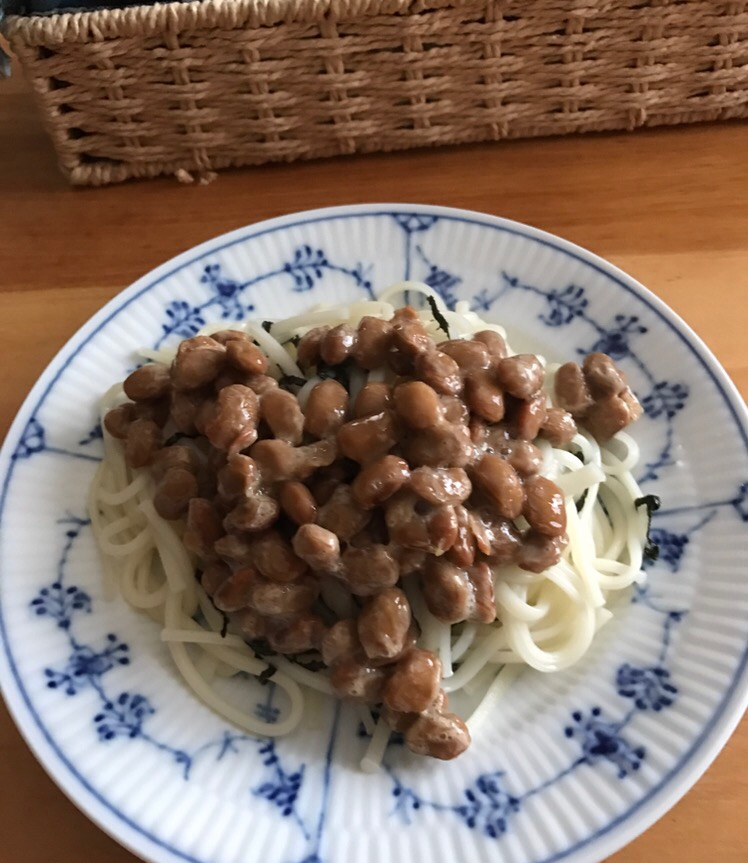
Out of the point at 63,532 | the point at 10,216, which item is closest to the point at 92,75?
the point at 10,216

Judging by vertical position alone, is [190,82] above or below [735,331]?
above

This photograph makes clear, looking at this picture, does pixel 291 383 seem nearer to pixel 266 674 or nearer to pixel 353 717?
pixel 266 674

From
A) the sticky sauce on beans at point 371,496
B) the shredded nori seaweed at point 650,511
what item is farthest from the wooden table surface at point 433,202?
the sticky sauce on beans at point 371,496

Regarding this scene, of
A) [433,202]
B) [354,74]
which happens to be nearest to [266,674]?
[433,202]

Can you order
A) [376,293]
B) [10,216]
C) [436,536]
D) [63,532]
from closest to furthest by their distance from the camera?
[436,536], [63,532], [376,293], [10,216]

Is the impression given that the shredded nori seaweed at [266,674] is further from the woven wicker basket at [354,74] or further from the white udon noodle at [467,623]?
the woven wicker basket at [354,74]

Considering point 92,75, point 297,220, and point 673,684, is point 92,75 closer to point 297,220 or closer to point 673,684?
point 297,220
